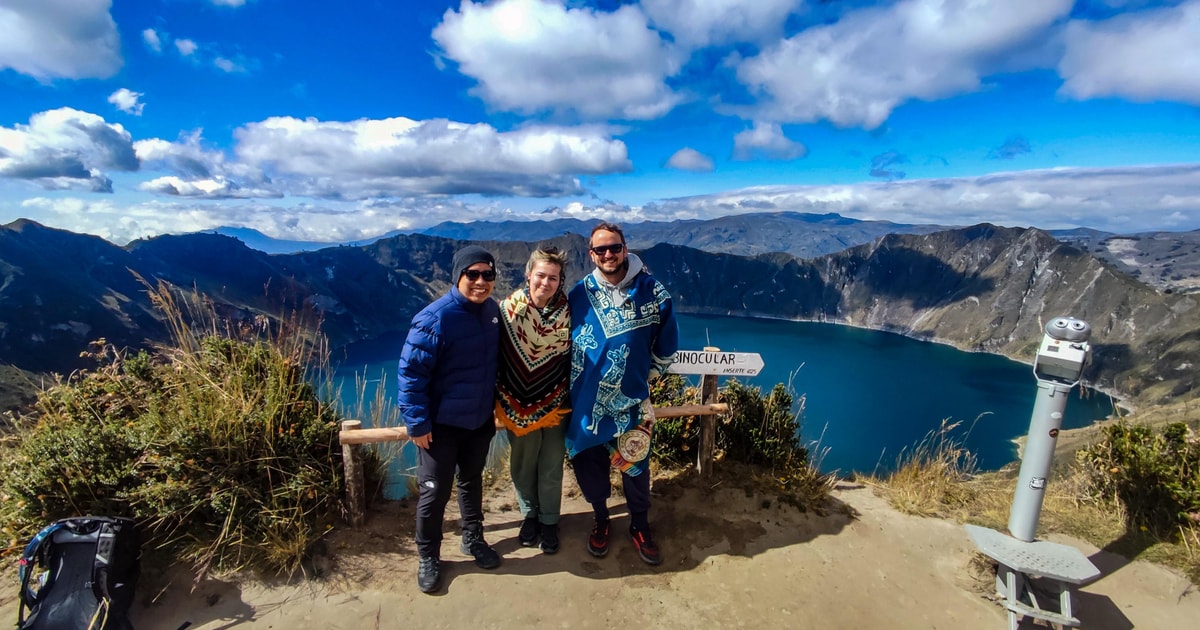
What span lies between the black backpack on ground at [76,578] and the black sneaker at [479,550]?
5.65ft

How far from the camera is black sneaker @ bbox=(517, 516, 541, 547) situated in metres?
3.79

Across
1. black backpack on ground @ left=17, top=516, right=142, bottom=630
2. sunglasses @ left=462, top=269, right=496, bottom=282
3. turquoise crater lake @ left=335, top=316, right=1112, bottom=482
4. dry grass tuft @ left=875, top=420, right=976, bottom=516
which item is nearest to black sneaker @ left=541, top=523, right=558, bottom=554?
sunglasses @ left=462, top=269, right=496, bottom=282

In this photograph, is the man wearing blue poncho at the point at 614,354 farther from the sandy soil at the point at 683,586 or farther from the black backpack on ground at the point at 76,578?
the black backpack on ground at the point at 76,578

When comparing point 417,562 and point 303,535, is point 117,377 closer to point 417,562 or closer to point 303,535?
point 303,535

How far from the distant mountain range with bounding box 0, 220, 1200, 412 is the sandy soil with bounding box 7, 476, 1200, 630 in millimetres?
1988

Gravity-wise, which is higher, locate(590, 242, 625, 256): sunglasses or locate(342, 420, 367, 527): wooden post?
locate(590, 242, 625, 256): sunglasses

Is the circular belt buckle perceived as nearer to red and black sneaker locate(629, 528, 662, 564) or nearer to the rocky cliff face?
red and black sneaker locate(629, 528, 662, 564)

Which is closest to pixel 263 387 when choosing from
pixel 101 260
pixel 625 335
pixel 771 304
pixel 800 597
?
pixel 625 335

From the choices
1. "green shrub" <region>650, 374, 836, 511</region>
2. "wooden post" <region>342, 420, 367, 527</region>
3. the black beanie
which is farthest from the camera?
"green shrub" <region>650, 374, 836, 511</region>

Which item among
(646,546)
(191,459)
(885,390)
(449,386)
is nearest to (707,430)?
(646,546)

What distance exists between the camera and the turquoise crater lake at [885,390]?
5131cm

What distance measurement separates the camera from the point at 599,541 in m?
3.72

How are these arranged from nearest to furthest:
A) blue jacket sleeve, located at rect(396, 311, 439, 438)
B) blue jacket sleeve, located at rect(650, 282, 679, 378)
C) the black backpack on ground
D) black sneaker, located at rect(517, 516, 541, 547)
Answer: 1. the black backpack on ground
2. blue jacket sleeve, located at rect(396, 311, 439, 438)
3. blue jacket sleeve, located at rect(650, 282, 679, 378)
4. black sneaker, located at rect(517, 516, 541, 547)

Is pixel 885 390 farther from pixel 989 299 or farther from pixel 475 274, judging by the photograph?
pixel 989 299
